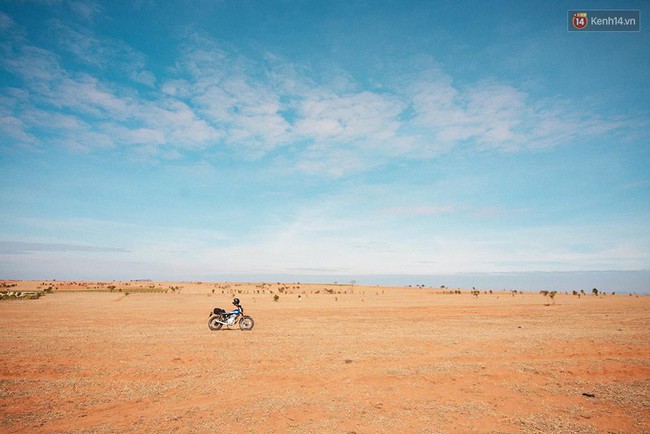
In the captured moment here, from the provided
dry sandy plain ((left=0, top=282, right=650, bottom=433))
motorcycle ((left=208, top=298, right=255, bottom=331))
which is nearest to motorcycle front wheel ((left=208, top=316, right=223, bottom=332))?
motorcycle ((left=208, top=298, right=255, bottom=331))

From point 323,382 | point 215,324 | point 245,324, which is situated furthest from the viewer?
point 245,324

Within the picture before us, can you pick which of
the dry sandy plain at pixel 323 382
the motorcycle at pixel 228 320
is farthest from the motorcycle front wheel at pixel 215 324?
the dry sandy plain at pixel 323 382

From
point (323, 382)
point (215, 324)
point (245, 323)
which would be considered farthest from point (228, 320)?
point (323, 382)

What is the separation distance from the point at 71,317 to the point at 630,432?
31106 millimetres

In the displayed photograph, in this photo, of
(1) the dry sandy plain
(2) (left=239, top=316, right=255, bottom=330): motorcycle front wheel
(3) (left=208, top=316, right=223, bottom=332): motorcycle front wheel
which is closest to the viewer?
(1) the dry sandy plain

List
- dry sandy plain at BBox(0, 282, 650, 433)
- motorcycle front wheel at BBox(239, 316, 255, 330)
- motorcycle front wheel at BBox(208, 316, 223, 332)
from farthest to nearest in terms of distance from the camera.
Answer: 1. motorcycle front wheel at BBox(239, 316, 255, 330)
2. motorcycle front wheel at BBox(208, 316, 223, 332)
3. dry sandy plain at BBox(0, 282, 650, 433)

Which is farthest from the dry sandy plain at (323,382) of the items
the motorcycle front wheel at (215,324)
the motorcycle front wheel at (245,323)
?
the motorcycle front wheel at (245,323)

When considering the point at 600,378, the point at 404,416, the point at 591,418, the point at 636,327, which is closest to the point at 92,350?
the point at 404,416

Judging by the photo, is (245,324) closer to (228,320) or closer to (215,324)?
(228,320)

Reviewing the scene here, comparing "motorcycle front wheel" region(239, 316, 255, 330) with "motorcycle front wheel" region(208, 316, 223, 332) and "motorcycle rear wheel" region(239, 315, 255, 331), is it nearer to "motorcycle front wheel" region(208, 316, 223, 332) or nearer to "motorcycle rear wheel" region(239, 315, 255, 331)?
"motorcycle rear wheel" region(239, 315, 255, 331)

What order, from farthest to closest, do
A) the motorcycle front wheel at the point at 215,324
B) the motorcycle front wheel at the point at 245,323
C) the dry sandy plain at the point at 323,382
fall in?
1. the motorcycle front wheel at the point at 245,323
2. the motorcycle front wheel at the point at 215,324
3. the dry sandy plain at the point at 323,382

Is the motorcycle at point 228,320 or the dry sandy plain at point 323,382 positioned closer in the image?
the dry sandy plain at point 323,382

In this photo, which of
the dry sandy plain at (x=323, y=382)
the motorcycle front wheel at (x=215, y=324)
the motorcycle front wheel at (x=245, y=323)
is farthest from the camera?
the motorcycle front wheel at (x=245, y=323)

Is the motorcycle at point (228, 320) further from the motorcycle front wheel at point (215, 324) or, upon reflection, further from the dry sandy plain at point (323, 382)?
the dry sandy plain at point (323, 382)
